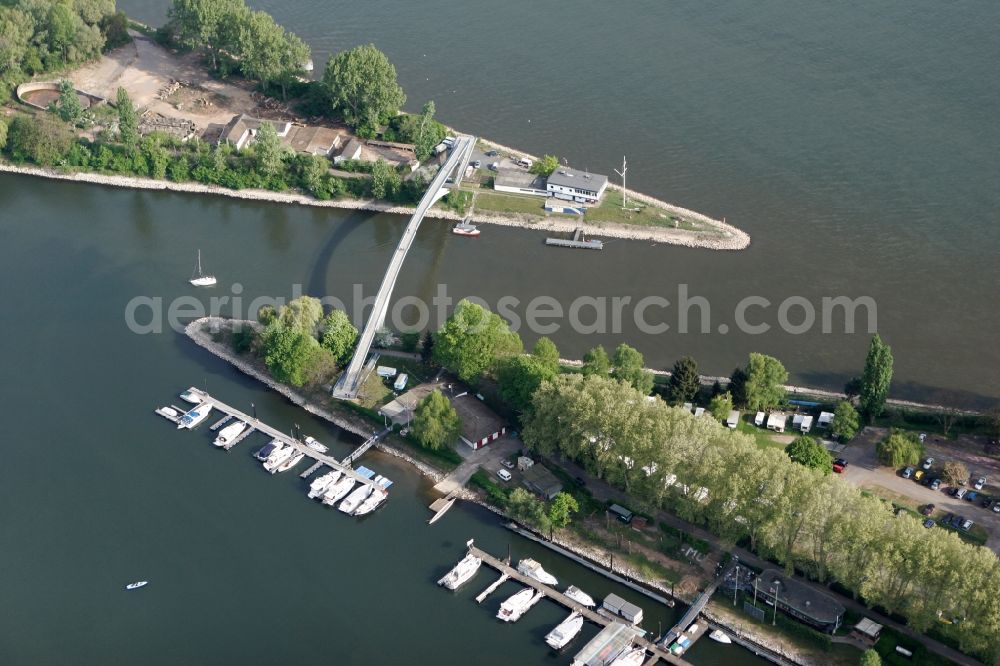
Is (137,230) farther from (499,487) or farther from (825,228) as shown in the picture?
(825,228)

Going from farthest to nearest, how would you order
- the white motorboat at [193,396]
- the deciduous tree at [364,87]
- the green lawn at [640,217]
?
1. the deciduous tree at [364,87]
2. the green lawn at [640,217]
3. the white motorboat at [193,396]

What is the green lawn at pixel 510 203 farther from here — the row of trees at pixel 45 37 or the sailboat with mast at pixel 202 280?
the row of trees at pixel 45 37

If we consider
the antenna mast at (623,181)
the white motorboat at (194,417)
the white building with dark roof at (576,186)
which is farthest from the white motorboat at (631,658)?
the white building with dark roof at (576,186)

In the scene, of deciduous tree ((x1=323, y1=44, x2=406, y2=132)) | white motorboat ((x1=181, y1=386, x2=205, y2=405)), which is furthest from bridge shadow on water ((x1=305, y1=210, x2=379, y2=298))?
white motorboat ((x1=181, y1=386, x2=205, y2=405))

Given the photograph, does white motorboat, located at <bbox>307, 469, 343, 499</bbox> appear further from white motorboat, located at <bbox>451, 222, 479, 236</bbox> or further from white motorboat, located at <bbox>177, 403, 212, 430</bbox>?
white motorboat, located at <bbox>451, 222, 479, 236</bbox>

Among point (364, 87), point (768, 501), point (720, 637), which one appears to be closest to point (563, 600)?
point (720, 637)

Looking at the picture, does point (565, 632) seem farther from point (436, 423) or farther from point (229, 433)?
point (229, 433)

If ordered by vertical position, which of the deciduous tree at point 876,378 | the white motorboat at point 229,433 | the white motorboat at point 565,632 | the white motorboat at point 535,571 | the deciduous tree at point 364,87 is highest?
the deciduous tree at point 364,87
